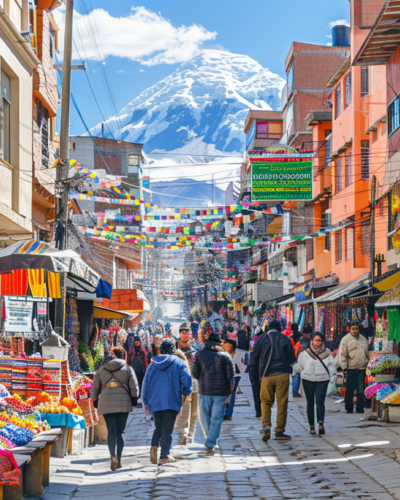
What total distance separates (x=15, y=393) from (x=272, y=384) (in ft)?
12.9

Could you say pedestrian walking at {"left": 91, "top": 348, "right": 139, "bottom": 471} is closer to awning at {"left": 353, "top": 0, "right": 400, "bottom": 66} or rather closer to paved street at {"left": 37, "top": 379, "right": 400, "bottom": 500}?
paved street at {"left": 37, "top": 379, "right": 400, "bottom": 500}

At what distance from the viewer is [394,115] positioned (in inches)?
788

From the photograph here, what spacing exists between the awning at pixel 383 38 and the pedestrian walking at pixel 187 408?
386 inches

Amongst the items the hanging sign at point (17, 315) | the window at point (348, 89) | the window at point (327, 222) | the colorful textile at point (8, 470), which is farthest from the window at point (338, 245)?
the colorful textile at point (8, 470)

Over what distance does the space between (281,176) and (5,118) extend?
9913 millimetres

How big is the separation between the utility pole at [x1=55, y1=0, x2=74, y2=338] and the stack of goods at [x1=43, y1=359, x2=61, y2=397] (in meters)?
4.18

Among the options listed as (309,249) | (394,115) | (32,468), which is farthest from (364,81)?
(32,468)

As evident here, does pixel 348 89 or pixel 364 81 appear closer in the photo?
pixel 364 81

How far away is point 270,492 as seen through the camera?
24.7 feet

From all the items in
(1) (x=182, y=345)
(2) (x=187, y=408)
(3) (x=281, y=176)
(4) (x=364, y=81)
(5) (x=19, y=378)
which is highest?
(4) (x=364, y=81)

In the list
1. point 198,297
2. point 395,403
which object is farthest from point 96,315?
point 198,297

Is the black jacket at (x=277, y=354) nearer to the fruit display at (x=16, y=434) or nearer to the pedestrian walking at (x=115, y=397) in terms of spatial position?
the pedestrian walking at (x=115, y=397)

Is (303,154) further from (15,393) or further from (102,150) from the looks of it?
(102,150)

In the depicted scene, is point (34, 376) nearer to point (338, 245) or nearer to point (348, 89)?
point (338, 245)
